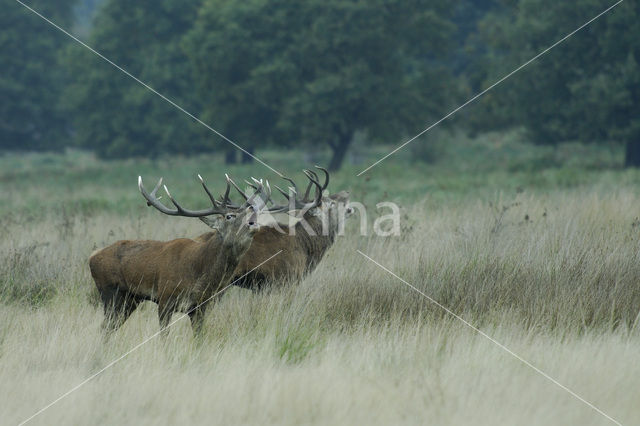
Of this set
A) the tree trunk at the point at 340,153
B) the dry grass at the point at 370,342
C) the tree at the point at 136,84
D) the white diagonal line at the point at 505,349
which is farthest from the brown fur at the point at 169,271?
the tree at the point at 136,84

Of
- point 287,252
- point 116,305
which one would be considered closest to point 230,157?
point 287,252

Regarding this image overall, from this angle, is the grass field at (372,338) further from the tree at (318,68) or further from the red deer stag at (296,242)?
the tree at (318,68)

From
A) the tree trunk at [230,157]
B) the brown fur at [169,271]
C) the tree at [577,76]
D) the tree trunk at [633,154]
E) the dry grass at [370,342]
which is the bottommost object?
the dry grass at [370,342]

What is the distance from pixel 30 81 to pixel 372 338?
37.1 m

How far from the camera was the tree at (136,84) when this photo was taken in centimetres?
3397

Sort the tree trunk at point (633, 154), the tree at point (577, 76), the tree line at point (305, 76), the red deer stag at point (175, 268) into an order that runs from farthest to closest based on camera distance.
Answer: the tree trunk at point (633, 154) → the tree line at point (305, 76) → the tree at point (577, 76) → the red deer stag at point (175, 268)

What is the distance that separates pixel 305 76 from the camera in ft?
98.1

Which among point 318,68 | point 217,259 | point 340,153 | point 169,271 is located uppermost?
point 318,68

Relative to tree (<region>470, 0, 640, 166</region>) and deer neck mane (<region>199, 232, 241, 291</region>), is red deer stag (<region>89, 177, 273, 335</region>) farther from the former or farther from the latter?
tree (<region>470, 0, 640, 166</region>)

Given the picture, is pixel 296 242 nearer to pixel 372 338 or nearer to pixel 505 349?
pixel 372 338

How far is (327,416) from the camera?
4.85 m

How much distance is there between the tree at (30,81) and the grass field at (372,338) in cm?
3004

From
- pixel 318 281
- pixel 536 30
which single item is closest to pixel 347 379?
pixel 318 281

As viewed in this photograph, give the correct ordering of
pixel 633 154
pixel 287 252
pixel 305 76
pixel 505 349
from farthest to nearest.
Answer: pixel 305 76, pixel 633 154, pixel 287 252, pixel 505 349
